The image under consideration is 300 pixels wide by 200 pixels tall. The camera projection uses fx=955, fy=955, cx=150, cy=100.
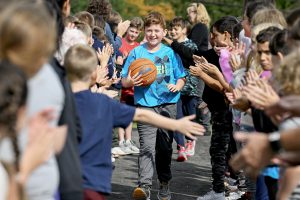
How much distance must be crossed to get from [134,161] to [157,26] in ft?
9.03

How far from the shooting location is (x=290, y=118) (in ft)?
17.2

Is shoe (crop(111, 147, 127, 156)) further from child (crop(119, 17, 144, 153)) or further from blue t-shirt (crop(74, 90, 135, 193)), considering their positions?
blue t-shirt (crop(74, 90, 135, 193))

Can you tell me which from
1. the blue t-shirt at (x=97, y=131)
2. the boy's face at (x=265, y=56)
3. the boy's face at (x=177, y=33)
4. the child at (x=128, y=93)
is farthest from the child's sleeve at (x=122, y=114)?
the boy's face at (x=177, y=33)

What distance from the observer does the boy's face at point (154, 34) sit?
35.2 ft

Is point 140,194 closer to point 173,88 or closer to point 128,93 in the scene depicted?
point 173,88

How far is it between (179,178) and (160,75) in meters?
1.69

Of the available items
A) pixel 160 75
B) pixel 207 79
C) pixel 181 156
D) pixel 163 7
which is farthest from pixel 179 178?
pixel 163 7

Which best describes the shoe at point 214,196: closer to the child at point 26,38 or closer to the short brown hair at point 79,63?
the short brown hair at point 79,63

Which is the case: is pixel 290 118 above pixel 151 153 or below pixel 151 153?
above

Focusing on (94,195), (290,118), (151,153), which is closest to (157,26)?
(151,153)

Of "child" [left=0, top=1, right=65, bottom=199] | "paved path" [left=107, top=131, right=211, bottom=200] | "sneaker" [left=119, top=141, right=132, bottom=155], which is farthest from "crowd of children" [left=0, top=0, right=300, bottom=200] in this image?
"sneaker" [left=119, top=141, right=132, bottom=155]

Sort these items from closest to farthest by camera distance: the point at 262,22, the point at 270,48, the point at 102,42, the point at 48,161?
the point at 48,161 < the point at 270,48 < the point at 262,22 < the point at 102,42

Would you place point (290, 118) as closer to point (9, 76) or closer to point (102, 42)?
point (9, 76)

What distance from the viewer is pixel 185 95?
14.6 metres
